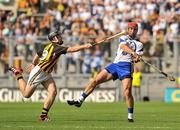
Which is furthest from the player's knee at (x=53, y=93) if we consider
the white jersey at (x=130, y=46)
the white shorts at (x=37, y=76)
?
the white jersey at (x=130, y=46)

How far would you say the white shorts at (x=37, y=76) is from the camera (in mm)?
17656

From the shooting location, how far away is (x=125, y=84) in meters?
17.4

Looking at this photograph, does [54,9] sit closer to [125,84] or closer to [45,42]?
[45,42]

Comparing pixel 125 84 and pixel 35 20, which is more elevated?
pixel 35 20

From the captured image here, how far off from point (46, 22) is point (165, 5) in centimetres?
573

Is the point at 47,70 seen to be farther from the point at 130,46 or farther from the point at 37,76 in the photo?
the point at 130,46

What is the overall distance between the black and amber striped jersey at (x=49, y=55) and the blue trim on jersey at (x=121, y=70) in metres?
1.34

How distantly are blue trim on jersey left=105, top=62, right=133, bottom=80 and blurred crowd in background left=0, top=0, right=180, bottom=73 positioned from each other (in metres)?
14.3

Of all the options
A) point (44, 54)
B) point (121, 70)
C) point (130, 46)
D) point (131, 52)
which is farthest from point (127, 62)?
point (44, 54)

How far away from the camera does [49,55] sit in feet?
57.4

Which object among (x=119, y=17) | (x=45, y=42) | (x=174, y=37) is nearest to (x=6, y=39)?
(x=45, y=42)

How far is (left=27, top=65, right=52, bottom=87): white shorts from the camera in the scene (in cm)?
1766

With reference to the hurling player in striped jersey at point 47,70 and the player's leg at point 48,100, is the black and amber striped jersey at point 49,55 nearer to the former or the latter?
the hurling player in striped jersey at point 47,70

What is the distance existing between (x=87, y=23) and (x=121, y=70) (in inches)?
665
